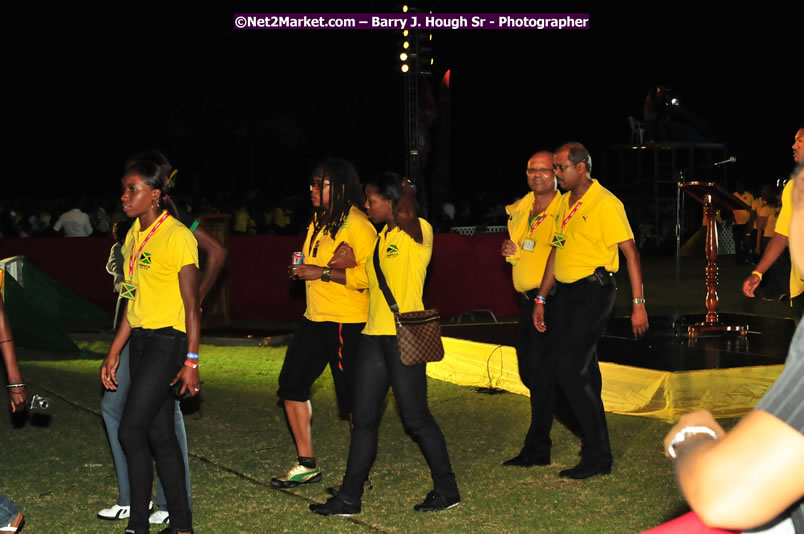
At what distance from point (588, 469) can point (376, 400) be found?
1.45m

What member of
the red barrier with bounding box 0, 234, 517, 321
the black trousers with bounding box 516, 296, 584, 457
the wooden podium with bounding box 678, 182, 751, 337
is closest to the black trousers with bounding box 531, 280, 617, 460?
the black trousers with bounding box 516, 296, 584, 457

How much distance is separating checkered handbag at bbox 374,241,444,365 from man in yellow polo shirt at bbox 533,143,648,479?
3.67 ft

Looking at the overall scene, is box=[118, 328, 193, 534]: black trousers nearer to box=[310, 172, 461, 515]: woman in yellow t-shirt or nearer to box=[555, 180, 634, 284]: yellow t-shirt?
box=[310, 172, 461, 515]: woman in yellow t-shirt

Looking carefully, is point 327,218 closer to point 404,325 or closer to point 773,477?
point 404,325

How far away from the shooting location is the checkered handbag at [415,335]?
209 inches

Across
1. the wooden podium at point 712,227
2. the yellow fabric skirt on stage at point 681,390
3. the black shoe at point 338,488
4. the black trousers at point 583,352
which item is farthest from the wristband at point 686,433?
the wooden podium at point 712,227

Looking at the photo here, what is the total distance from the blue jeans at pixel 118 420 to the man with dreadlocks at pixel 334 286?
816 mm

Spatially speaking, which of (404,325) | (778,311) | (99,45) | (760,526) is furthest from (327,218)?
(99,45)

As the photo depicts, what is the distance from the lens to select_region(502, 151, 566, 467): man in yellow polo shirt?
6.52 metres

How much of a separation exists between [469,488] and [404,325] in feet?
3.97

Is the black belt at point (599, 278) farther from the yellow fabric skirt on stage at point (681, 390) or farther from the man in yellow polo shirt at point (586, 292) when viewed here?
the yellow fabric skirt on stage at point (681, 390)

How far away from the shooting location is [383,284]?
541cm

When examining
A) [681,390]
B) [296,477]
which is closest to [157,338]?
[296,477]

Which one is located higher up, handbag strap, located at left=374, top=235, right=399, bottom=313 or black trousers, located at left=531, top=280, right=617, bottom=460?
handbag strap, located at left=374, top=235, right=399, bottom=313
